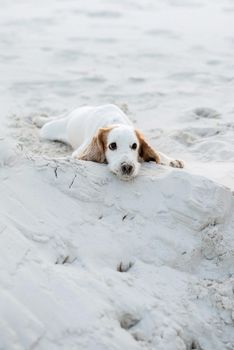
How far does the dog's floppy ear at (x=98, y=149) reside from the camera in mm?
4797

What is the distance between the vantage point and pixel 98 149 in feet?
15.9

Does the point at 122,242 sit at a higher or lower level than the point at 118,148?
lower

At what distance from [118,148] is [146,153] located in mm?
289

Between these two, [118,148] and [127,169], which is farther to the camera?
[118,148]

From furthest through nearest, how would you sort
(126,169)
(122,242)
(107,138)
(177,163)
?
(177,163) < (107,138) < (126,169) < (122,242)

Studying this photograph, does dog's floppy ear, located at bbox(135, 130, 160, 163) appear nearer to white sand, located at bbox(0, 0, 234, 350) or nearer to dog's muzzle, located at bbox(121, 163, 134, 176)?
white sand, located at bbox(0, 0, 234, 350)

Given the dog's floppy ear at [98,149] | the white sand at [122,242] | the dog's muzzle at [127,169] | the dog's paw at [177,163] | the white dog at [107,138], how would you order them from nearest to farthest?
the white sand at [122,242], the dog's muzzle at [127,169], the white dog at [107,138], the dog's floppy ear at [98,149], the dog's paw at [177,163]

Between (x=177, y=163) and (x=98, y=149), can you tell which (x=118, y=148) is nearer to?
(x=98, y=149)

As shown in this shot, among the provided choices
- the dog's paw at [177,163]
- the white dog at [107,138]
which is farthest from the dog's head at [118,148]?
the dog's paw at [177,163]

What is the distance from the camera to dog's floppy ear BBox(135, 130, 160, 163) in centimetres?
490

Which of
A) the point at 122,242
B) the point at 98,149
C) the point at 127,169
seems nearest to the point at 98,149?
the point at 98,149

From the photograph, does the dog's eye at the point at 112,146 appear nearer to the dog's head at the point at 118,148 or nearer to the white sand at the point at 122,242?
the dog's head at the point at 118,148

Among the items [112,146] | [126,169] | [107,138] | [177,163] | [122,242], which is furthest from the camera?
[177,163]

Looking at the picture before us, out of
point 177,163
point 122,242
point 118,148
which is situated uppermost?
point 118,148
